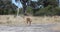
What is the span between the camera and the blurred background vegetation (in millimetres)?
49094

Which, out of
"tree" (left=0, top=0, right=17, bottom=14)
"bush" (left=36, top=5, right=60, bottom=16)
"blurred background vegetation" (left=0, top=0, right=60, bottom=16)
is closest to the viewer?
"bush" (left=36, top=5, right=60, bottom=16)

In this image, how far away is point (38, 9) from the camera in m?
55.2

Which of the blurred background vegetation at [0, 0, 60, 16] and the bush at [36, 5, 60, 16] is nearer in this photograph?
the bush at [36, 5, 60, 16]

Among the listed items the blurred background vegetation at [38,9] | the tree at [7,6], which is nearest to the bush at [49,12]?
the blurred background vegetation at [38,9]

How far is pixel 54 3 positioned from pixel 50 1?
1139 millimetres

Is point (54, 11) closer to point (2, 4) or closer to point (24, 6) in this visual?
point (24, 6)

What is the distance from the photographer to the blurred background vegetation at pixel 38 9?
4909 centimetres

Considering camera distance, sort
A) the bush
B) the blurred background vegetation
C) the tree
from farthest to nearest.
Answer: the tree < the blurred background vegetation < the bush

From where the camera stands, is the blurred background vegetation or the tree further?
the tree

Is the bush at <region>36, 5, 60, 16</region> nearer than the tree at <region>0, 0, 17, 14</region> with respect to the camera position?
Yes

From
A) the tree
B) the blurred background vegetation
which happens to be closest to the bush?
the blurred background vegetation

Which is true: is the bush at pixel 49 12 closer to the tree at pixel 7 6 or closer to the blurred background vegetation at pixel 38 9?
the blurred background vegetation at pixel 38 9

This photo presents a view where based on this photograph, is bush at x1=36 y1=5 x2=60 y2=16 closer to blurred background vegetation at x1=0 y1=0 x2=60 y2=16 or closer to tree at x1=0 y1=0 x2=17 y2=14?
blurred background vegetation at x1=0 y1=0 x2=60 y2=16

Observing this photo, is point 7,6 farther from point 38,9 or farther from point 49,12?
point 49,12
